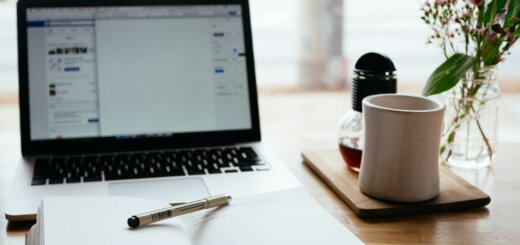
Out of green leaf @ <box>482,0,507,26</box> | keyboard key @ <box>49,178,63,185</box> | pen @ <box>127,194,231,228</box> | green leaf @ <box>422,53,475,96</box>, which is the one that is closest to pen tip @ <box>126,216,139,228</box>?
pen @ <box>127,194,231,228</box>

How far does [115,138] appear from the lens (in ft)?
3.66

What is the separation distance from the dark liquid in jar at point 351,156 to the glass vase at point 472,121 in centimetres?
17

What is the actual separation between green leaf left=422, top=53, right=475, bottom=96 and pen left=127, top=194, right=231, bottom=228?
378mm

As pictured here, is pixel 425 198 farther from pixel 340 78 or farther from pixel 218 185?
pixel 340 78

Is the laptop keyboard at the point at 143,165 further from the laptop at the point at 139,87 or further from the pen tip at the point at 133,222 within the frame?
the pen tip at the point at 133,222

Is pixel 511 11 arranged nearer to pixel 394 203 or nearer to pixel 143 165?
pixel 394 203

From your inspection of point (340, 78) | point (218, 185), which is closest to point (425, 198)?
point (218, 185)

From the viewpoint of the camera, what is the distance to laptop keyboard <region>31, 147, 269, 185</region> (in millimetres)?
992

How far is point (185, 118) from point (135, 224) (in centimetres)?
44

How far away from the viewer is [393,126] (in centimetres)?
85

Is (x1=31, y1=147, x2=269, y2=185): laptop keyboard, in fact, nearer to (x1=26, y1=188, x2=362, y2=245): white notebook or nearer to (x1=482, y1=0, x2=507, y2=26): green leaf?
(x1=26, y1=188, x2=362, y2=245): white notebook

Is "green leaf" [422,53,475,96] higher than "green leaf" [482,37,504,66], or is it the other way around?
"green leaf" [482,37,504,66]

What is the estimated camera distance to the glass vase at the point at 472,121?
1013 millimetres

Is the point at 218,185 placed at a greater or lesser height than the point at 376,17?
lesser
